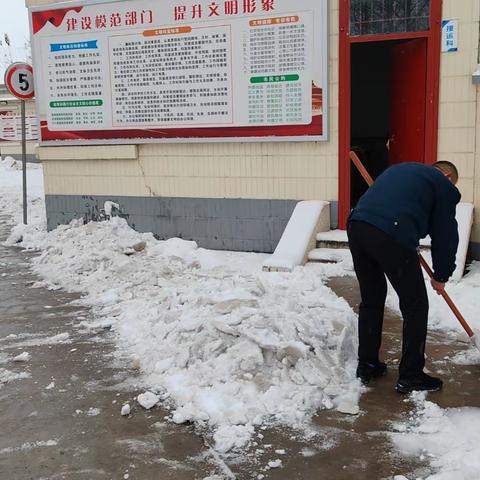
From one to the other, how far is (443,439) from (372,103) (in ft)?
31.8

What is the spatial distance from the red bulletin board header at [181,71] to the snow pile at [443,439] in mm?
4576

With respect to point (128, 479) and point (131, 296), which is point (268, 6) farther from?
point (128, 479)

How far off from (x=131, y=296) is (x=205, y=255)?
1871mm

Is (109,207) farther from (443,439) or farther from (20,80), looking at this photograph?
(443,439)

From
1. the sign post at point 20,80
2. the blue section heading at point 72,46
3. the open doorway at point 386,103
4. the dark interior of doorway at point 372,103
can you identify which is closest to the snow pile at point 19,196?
the sign post at point 20,80

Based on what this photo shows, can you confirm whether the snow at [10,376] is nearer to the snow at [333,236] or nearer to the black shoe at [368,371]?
the black shoe at [368,371]

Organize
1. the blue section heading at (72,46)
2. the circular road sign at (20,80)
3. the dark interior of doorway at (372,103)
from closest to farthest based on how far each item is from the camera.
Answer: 1. the blue section heading at (72,46)
2. the circular road sign at (20,80)
3. the dark interior of doorway at (372,103)

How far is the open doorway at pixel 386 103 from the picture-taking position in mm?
7812

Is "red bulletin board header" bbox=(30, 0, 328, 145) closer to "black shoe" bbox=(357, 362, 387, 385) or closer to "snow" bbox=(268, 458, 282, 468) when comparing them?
"black shoe" bbox=(357, 362, 387, 385)

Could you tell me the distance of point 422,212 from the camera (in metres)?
4.02

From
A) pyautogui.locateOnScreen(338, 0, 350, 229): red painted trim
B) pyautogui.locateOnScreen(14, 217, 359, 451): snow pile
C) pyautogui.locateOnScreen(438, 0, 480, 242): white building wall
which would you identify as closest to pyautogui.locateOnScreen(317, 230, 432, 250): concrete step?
pyautogui.locateOnScreen(338, 0, 350, 229): red painted trim

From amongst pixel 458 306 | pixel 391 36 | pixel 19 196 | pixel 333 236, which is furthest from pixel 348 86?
pixel 19 196

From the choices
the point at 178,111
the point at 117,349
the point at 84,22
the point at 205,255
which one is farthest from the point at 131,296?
the point at 84,22

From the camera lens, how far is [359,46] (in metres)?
11.5
